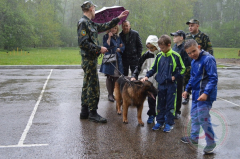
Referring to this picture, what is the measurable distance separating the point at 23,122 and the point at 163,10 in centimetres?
4342

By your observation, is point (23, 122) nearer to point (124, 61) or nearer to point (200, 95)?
point (124, 61)

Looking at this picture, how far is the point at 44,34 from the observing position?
53594mm

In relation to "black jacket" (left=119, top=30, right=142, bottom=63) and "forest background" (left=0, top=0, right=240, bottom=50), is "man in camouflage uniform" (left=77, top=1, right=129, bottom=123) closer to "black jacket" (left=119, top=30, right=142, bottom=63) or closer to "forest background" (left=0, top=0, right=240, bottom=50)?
"black jacket" (left=119, top=30, right=142, bottom=63)

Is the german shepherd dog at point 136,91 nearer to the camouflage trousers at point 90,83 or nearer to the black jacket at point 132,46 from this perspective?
the camouflage trousers at point 90,83

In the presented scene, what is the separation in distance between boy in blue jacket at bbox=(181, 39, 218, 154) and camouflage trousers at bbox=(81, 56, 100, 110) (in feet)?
6.55

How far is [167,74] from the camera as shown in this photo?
4.41 metres

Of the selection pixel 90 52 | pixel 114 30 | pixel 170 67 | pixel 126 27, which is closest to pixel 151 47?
pixel 170 67

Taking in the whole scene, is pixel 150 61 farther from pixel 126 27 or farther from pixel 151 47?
pixel 126 27

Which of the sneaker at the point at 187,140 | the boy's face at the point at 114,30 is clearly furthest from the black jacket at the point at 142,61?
the sneaker at the point at 187,140

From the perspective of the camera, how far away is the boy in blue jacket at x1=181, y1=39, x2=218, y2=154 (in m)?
3.47

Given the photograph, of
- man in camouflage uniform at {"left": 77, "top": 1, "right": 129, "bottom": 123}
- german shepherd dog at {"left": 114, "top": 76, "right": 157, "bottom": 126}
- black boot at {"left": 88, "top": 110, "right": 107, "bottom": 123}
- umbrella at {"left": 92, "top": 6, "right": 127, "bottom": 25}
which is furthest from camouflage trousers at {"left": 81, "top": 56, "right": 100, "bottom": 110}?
umbrella at {"left": 92, "top": 6, "right": 127, "bottom": 25}

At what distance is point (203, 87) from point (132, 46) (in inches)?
116

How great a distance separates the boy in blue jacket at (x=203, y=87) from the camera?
11.4 feet

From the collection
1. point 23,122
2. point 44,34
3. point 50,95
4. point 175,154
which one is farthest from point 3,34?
point 175,154
